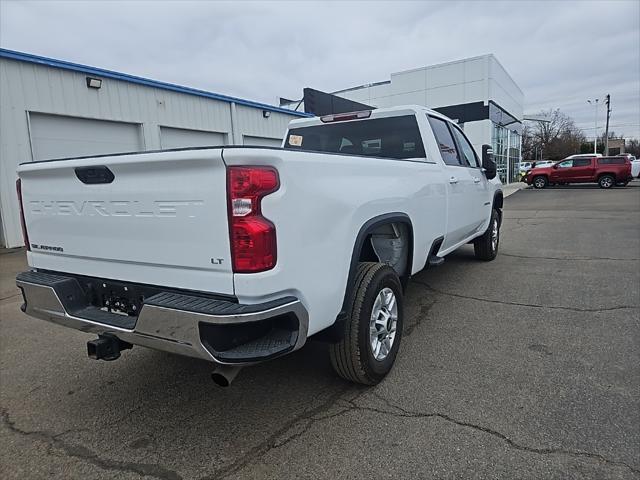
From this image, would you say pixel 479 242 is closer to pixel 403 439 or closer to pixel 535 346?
pixel 535 346

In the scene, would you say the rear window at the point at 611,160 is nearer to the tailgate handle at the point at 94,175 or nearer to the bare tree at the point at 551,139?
the tailgate handle at the point at 94,175

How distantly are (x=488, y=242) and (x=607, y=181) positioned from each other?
78.3 feet

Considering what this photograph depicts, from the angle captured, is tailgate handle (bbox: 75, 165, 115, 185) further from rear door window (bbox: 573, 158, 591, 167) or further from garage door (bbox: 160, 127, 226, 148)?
rear door window (bbox: 573, 158, 591, 167)

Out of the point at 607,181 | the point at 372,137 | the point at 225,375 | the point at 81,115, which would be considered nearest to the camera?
the point at 225,375

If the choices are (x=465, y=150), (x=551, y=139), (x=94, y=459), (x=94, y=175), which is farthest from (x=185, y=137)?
(x=551, y=139)

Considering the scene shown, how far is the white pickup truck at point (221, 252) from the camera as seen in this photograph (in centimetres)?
204

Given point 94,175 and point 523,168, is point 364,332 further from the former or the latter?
point 523,168

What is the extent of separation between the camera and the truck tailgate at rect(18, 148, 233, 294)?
2.08m

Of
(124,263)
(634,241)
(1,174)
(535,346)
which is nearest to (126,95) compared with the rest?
(1,174)

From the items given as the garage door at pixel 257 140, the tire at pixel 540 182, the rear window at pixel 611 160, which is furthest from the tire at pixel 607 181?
the garage door at pixel 257 140

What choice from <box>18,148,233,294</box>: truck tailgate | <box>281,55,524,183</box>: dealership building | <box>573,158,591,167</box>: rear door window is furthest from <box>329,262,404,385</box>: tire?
<box>573,158,591,167</box>: rear door window

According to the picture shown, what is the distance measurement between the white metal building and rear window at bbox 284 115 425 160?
7.17 meters

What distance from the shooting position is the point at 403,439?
8.20 feet

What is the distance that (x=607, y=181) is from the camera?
25594 millimetres
